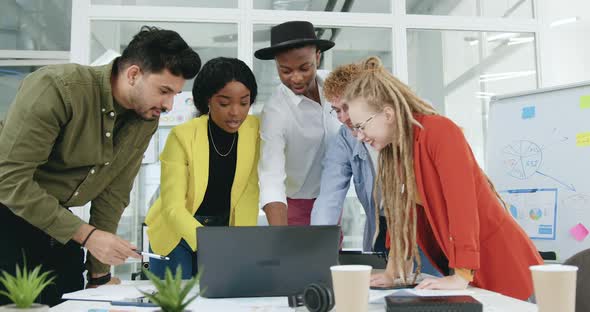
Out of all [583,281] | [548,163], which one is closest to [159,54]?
[583,281]

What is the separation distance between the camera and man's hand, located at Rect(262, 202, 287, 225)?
6.93ft

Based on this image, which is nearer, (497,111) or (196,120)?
(196,120)

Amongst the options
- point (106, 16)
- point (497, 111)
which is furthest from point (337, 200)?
point (106, 16)

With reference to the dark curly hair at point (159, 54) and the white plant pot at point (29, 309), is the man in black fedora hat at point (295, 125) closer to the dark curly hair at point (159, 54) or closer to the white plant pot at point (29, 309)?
the dark curly hair at point (159, 54)

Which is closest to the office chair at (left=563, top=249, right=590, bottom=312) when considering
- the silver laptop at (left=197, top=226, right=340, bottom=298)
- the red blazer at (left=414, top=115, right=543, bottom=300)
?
the red blazer at (left=414, top=115, right=543, bottom=300)

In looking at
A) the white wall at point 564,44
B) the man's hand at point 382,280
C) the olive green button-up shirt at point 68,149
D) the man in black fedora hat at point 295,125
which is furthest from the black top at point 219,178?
the white wall at point 564,44

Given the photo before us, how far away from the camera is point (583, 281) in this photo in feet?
4.78

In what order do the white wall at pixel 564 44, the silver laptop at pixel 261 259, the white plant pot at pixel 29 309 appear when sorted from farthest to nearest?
1. the white wall at pixel 564 44
2. the silver laptop at pixel 261 259
3. the white plant pot at pixel 29 309

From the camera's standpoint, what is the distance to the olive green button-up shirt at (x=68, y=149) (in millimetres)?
1577

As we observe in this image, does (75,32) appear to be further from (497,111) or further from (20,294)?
(20,294)

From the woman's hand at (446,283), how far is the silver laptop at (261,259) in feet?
0.81

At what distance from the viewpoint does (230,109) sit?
80.2 inches

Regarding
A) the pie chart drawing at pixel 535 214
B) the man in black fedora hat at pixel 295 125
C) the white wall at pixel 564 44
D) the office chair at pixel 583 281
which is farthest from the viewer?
the white wall at pixel 564 44

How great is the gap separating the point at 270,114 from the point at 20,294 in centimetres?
148
